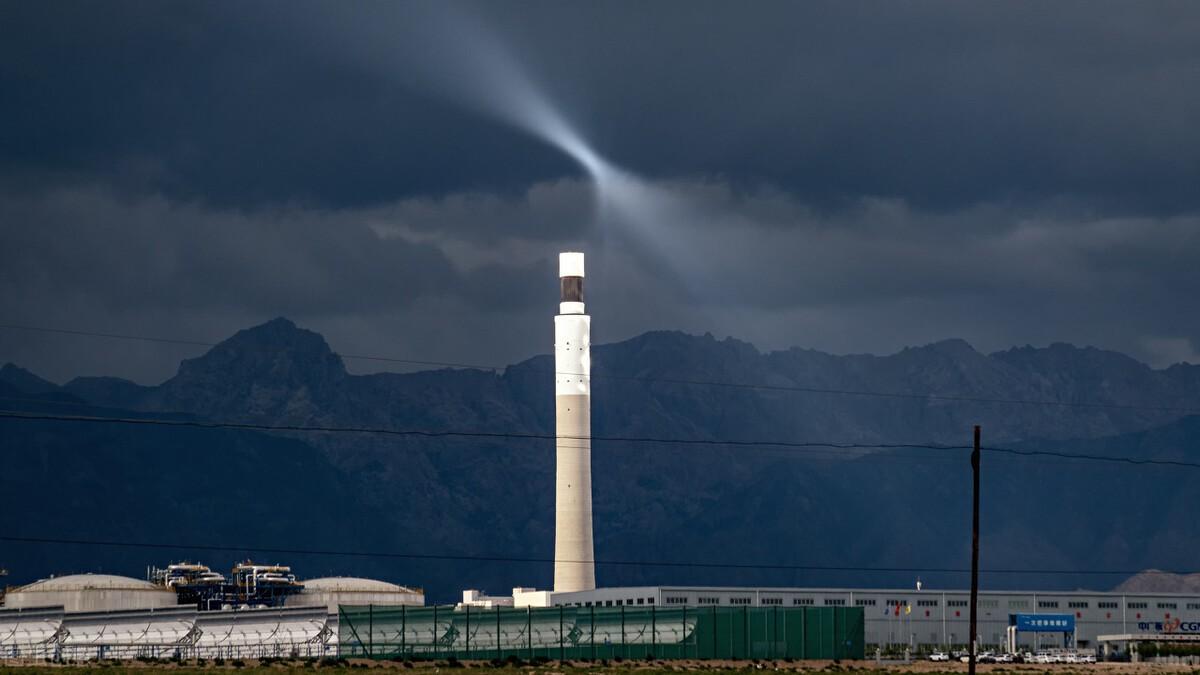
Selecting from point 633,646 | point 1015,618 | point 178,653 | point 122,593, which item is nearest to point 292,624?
point 178,653

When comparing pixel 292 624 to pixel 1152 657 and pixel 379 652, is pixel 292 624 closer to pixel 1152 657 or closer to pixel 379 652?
pixel 379 652

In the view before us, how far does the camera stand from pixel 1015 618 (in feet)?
610

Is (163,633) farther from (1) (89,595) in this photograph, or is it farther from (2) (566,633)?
(1) (89,595)

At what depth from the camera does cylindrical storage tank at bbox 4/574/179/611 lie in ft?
634

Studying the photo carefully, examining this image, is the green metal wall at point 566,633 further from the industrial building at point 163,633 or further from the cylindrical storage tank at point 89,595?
the cylindrical storage tank at point 89,595

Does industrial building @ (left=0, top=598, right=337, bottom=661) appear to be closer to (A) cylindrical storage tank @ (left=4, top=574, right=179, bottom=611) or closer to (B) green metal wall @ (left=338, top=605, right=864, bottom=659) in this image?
(B) green metal wall @ (left=338, top=605, right=864, bottom=659)

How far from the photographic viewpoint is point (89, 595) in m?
194

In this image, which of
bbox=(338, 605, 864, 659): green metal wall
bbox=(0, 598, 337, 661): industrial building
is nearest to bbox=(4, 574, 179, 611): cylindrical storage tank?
bbox=(0, 598, 337, 661): industrial building

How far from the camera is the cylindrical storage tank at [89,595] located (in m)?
193

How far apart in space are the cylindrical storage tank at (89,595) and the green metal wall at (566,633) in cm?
7561

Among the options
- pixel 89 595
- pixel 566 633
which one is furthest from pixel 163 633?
pixel 89 595

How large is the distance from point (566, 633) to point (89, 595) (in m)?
88.3

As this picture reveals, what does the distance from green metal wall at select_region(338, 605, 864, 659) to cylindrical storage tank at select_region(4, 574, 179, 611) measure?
248ft

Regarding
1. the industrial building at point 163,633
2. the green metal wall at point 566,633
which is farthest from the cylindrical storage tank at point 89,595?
the green metal wall at point 566,633
